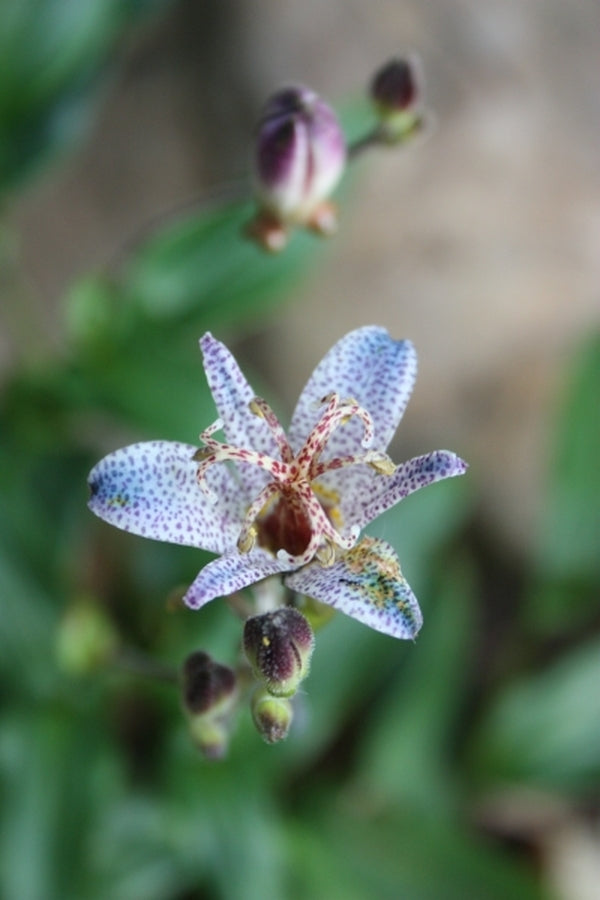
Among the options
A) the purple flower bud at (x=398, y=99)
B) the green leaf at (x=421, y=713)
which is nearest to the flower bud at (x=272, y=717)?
the purple flower bud at (x=398, y=99)

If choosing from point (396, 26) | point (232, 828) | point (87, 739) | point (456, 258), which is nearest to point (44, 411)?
point (87, 739)

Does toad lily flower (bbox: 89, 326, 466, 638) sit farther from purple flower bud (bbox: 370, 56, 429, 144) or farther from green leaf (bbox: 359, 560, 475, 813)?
green leaf (bbox: 359, 560, 475, 813)

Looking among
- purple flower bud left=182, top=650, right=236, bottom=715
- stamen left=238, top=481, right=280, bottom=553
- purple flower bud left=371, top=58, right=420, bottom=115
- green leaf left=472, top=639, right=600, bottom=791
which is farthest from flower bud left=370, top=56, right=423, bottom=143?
green leaf left=472, top=639, right=600, bottom=791

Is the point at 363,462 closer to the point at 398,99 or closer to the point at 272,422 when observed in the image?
the point at 272,422

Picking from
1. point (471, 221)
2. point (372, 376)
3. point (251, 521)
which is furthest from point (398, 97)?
point (471, 221)

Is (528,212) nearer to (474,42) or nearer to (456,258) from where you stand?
(456,258)

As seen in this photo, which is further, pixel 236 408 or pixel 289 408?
pixel 289 408
